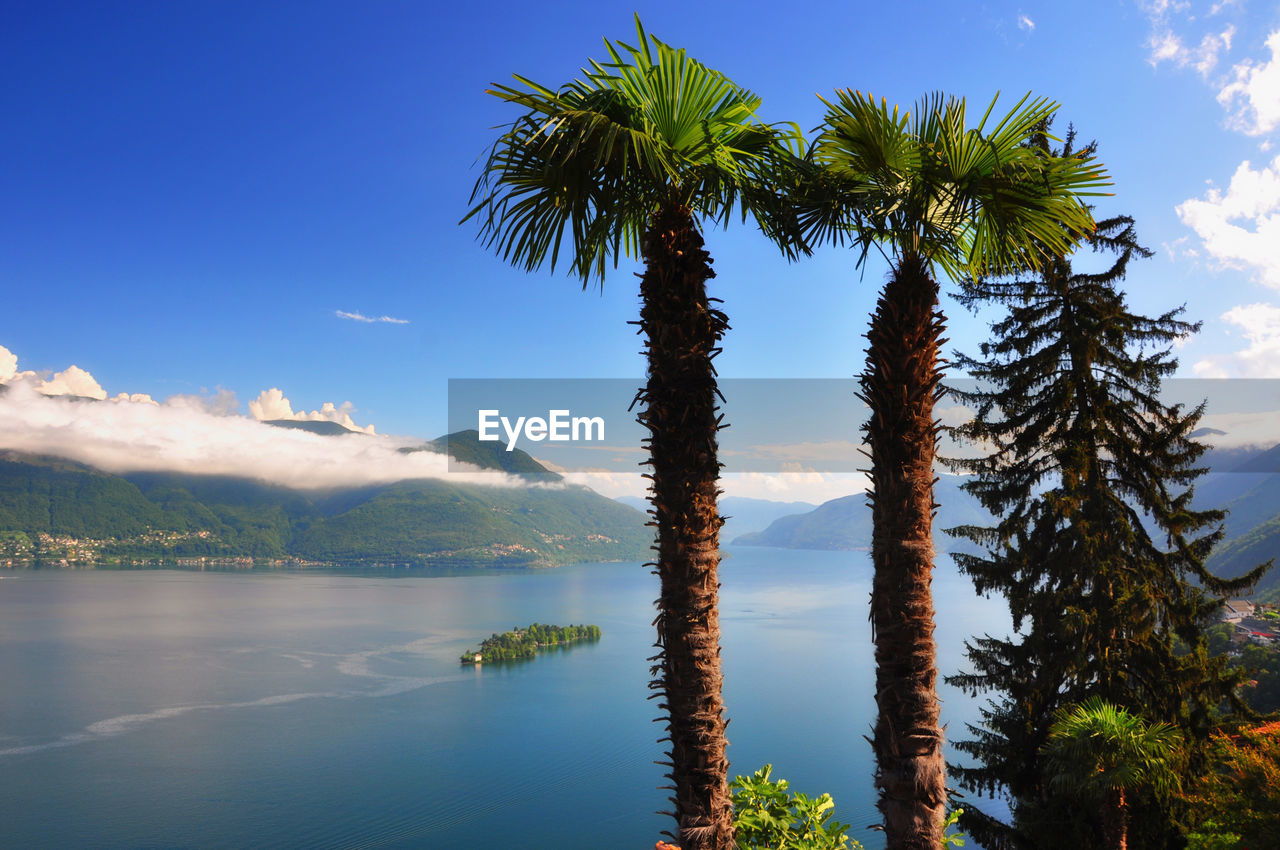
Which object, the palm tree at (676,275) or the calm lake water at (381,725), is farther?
the calm lake water at (381,725)

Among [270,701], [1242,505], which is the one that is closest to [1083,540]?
[270,701]

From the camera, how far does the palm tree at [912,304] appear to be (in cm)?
309

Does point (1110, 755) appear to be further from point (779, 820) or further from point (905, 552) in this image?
point (905, 552)

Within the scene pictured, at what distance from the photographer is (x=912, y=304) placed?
3.37 m

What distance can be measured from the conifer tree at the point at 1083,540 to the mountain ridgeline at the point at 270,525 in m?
140

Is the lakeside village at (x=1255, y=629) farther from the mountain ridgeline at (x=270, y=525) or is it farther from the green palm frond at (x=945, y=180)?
the mountain ridgeline at (x=270, y=525)

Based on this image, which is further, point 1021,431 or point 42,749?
point 42,749

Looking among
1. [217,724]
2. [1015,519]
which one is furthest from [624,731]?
[1015,519]

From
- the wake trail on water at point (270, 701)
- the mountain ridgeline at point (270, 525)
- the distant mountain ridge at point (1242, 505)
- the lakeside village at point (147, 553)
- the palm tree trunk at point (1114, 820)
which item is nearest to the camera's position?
the palm tree trunk at point (1114, 820)

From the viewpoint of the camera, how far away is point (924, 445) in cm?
328

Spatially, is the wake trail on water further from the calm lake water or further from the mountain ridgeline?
the mountain ridgeline

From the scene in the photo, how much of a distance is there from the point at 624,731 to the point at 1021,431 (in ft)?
117

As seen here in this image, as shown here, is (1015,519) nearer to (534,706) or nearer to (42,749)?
(534,706)

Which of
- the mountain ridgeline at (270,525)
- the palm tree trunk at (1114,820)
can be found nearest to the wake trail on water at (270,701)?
the palm tree trunk at (1114,820)
